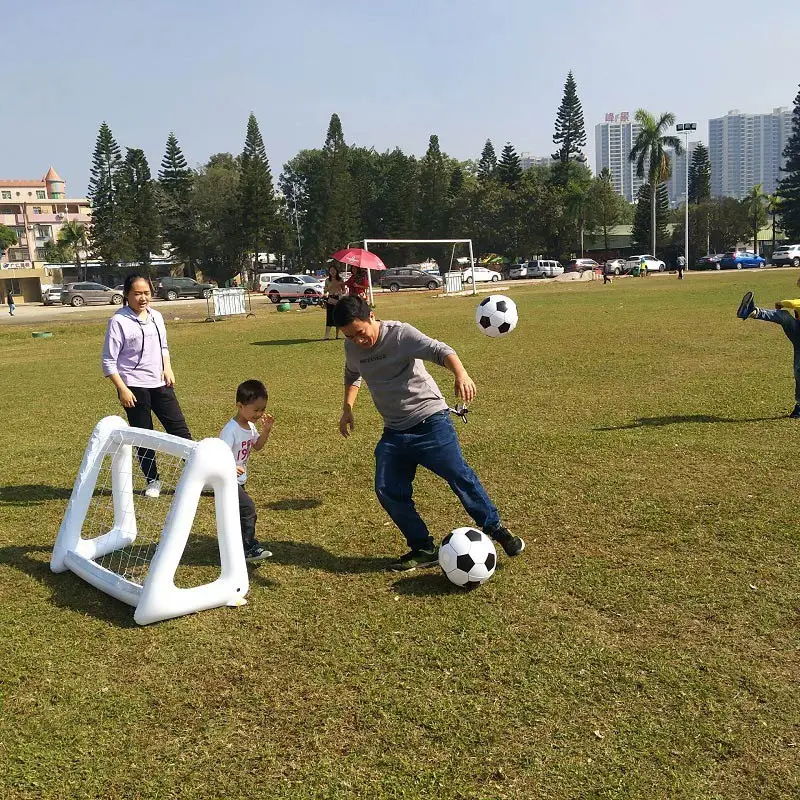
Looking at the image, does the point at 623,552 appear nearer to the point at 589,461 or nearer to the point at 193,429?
the point at 589,461

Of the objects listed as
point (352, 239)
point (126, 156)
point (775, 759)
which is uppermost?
point (126, 156)

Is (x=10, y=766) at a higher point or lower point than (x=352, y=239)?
lower

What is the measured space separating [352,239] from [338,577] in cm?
7502

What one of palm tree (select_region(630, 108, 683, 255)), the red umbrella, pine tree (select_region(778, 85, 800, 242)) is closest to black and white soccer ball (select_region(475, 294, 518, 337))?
the red umbrella

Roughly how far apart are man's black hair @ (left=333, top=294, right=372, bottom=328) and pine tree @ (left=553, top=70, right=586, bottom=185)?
78.8 metres

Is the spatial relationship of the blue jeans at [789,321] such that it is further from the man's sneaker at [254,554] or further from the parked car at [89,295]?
the parked car at [89,295]

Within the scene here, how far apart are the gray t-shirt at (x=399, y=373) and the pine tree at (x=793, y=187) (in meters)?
76.7

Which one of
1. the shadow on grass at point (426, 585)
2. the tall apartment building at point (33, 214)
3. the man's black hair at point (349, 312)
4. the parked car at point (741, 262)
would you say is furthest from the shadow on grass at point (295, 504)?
the tall apartment building at point (33, 214)

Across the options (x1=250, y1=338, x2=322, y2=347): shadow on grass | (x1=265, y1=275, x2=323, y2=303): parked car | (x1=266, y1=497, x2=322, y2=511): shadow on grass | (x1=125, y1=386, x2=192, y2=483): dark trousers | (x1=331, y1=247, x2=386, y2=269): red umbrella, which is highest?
(x1=331, y1=247, x2=386, y2=269): red umbrella

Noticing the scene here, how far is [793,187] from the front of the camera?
70.4m

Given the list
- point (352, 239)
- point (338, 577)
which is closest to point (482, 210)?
point (352, 239)

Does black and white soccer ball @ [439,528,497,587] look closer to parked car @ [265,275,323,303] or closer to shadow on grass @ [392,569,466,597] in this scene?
shadow on grass @ [392,569,466,597]

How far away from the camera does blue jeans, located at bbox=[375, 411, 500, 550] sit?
4.69 m

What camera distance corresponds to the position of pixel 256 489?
22.2 ft
